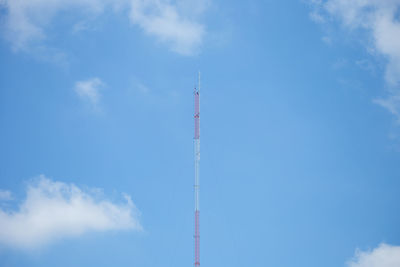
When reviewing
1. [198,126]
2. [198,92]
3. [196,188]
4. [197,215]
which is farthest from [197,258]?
[198,92]

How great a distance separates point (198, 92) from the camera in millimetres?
48250

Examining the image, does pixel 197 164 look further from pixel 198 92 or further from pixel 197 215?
pixel 198 92

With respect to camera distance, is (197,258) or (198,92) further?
(198,92)

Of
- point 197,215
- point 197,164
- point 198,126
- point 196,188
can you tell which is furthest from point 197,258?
point 198,126

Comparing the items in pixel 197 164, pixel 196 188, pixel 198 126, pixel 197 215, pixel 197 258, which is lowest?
pixel 197 258

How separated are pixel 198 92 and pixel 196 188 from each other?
1885cm

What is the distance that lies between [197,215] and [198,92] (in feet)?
77.9

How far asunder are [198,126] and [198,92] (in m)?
6.95

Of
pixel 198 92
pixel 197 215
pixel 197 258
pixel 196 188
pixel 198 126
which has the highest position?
pixel 198 92

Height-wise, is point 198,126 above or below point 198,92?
below

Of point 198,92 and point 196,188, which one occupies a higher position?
point 198,92

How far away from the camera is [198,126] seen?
47094 mm

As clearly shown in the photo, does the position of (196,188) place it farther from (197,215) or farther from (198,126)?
(198,126)

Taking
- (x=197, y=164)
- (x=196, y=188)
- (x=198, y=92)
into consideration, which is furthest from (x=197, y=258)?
(x=198, y=92)
